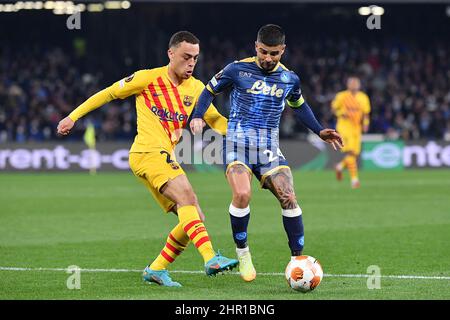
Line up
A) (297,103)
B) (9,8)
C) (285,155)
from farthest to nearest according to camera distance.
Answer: (9,8), (285,155), (297,103)

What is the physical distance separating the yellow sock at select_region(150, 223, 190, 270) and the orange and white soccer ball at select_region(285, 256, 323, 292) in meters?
1.10

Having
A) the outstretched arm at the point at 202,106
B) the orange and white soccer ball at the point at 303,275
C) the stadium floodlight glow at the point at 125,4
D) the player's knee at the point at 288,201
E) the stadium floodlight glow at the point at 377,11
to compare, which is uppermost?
the stadium floodlight glow at the point at 377,11

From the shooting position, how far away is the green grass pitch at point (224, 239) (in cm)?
768

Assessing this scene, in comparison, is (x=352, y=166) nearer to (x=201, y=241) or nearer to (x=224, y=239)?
(x=224, y=239)

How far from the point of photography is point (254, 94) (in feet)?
27.0

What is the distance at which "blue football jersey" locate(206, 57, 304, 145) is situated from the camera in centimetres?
821

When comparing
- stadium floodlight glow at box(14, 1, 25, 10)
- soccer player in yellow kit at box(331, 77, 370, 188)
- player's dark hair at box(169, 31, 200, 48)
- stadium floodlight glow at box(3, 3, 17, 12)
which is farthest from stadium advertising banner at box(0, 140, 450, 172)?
player's dark hair at box(169, 31, 200, 48)

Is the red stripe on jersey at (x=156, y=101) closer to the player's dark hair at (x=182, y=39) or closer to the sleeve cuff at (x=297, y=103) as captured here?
the player's dark hair at (x=182, y=39)

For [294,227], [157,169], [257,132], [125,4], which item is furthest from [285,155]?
[157,169]

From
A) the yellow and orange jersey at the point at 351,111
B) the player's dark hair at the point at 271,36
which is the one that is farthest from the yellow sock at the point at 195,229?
the yellow and orange jersey at the point at 351,111

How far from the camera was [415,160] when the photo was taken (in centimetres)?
2775

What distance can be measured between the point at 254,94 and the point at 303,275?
1733 mm

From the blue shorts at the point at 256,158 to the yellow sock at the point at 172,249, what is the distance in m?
0.69

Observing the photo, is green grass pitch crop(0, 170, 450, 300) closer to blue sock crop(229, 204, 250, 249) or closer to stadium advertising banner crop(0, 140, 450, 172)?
blue sock crop(229, 204, 250, 249)
